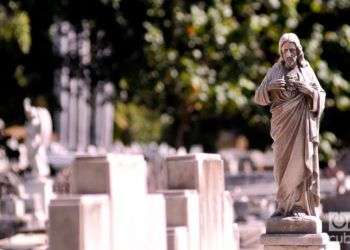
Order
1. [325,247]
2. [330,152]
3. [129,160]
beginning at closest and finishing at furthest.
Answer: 1. [129,160]
2. [325,247]
3. [330,152]

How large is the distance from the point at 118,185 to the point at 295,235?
3.55 meters

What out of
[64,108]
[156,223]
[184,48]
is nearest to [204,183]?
[156,223]

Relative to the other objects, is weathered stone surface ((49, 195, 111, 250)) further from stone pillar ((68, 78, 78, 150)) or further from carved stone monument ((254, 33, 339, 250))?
stone pillar ((68, 78, 78, 150))

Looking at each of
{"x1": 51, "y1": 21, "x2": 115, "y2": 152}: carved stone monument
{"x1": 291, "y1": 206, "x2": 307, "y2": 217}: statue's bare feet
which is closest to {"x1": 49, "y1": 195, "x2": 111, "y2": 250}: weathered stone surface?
{"x1": 291, "y1": 206, "x2": 307, "y2": 217}: statue's bare feet

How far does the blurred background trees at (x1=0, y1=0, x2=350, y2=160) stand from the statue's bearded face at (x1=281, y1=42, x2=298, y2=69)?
15.6 metres

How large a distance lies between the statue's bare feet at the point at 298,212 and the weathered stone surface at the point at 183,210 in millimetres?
1245

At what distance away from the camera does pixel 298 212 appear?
493 inches

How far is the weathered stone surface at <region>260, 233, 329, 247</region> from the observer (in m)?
12.3

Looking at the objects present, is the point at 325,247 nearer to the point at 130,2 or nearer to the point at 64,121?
the point at 130,2

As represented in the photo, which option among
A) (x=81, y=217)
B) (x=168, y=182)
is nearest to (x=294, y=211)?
(x=168, y=182)

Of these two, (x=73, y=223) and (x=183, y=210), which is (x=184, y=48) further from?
(x=73, y=223)

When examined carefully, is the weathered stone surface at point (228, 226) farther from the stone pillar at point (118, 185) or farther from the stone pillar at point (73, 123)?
the stone pillar at point (73, 123)

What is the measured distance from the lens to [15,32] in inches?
1115

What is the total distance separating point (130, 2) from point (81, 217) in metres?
21.0
